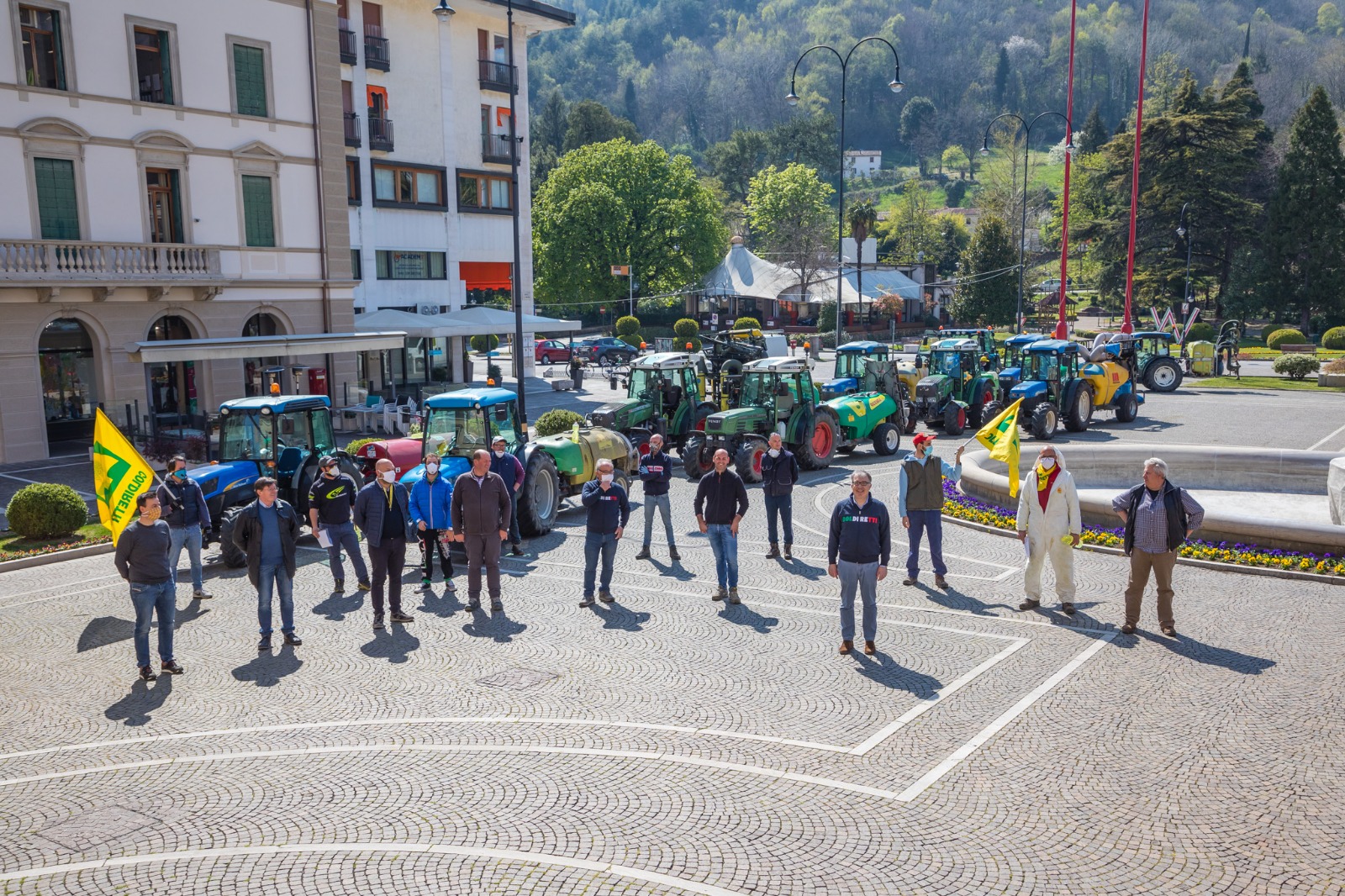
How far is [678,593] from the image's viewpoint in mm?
13586

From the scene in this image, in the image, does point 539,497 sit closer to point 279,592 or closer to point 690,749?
point 279,592

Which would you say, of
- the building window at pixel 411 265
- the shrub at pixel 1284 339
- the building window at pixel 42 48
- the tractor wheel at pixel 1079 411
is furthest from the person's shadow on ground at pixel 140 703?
the shrub at pixel 1284 339

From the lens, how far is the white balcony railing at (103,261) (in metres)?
24.6

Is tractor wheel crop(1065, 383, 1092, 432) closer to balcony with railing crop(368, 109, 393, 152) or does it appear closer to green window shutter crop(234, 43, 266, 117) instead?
green window shutter crop(234, 43, 266, 117)

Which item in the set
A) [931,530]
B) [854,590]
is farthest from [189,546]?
[931,530]

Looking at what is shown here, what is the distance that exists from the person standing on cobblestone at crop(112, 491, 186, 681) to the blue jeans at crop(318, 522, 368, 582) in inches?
119

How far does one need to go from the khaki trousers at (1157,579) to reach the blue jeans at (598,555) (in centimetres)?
568

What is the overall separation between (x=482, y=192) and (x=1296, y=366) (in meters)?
33.6

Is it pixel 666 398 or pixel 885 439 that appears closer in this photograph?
pixel 666 398

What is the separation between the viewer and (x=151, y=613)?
10633 millimetres

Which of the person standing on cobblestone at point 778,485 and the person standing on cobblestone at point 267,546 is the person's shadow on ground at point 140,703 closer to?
the person standing on cobblestone at point 267,546

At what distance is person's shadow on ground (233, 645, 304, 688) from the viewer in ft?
35.1

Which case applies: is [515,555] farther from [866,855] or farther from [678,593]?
[866,855]

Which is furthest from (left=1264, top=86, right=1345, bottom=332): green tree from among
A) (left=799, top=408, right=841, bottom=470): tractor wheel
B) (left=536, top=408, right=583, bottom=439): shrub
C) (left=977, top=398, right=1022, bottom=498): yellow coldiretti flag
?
(left=977, top=398, right=1022, bottom=498): yellow coldiretti flag
